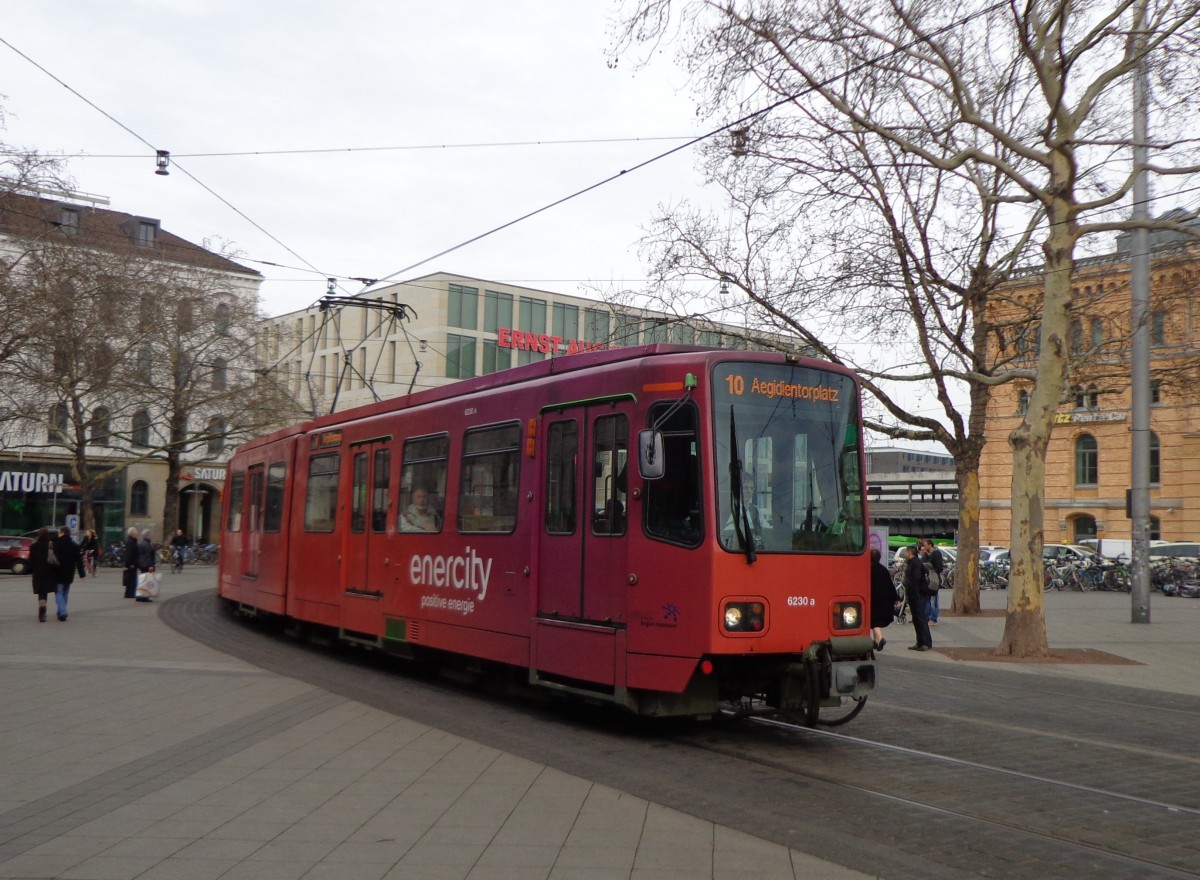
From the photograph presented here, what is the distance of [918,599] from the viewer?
1856cm

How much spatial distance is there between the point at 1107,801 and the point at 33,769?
23.6ft

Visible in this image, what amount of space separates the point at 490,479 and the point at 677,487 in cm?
293

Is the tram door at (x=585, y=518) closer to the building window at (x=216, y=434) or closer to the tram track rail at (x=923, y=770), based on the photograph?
the tram track rail at (x=923, y=770)

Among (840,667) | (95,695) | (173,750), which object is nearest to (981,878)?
(840,667)

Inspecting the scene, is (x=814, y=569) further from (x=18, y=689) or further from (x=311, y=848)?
(x=18, y=689)

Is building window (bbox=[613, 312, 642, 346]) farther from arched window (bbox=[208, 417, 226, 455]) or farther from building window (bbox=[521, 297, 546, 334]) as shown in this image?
building window (bbox=[521, 297, 546, 334])

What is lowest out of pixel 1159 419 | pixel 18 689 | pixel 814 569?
pixel 18 689

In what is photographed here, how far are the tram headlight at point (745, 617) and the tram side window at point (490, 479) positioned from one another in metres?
2.75

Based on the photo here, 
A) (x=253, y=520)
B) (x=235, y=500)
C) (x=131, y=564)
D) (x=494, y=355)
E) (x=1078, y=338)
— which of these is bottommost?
(x=131, y=564)

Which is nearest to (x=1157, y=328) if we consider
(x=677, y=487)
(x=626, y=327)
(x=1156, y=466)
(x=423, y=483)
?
(x=626, y=327)

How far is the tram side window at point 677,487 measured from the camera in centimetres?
881

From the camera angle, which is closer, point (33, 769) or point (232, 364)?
point (33, 769)

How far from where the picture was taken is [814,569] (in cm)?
909

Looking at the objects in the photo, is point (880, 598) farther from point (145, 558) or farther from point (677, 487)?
point (145, 558)
